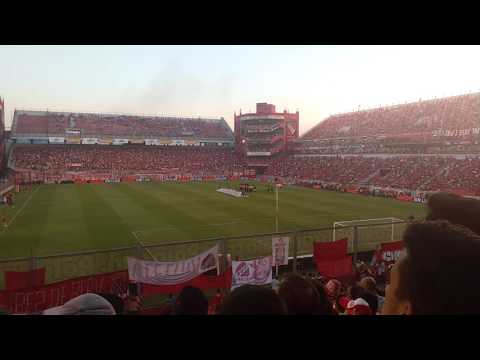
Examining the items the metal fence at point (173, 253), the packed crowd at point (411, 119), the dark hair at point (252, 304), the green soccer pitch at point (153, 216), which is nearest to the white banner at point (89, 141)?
the green soccer pitch at point (153, 216)

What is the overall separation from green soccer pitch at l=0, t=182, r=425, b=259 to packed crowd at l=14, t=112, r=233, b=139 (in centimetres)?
4311

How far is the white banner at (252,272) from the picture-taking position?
10352 mm

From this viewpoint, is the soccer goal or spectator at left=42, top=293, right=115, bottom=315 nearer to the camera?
spectator at left=42, top=293, right=115, bottom=315

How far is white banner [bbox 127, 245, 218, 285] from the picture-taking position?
9.41 m

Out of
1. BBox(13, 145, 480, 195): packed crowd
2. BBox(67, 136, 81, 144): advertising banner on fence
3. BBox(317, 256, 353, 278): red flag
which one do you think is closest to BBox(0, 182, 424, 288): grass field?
BBox(317, 256, 353, 278): red flag

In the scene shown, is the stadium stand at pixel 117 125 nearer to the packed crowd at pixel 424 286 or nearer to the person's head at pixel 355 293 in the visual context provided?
the person's head at pixel 355 293

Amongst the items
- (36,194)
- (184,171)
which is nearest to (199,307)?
(36,194)

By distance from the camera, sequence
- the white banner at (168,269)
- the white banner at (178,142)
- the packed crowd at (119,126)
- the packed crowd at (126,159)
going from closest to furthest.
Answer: the white banner at (168,269) → the packed crowd at (126,159) → the packed crowd at (119,126) → the white banner at (178,142)

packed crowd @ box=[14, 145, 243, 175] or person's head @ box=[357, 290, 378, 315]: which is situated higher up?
packed crowd @ box=[14, 145, 243, 175]

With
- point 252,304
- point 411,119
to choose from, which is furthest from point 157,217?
point 411,119

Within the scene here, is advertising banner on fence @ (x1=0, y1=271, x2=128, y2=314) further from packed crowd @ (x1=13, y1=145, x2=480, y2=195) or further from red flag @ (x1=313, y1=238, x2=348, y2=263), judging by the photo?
packed crowd @ (x1=13, y1=145, x2=480, y2=195)

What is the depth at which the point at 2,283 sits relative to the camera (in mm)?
13180

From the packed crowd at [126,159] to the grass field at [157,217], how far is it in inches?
1079

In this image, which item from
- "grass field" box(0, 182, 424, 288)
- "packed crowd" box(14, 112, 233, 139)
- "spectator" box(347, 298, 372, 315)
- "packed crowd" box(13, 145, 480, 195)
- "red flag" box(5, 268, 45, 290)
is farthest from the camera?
"packed crowd" box(14, 112, 233, 139)
